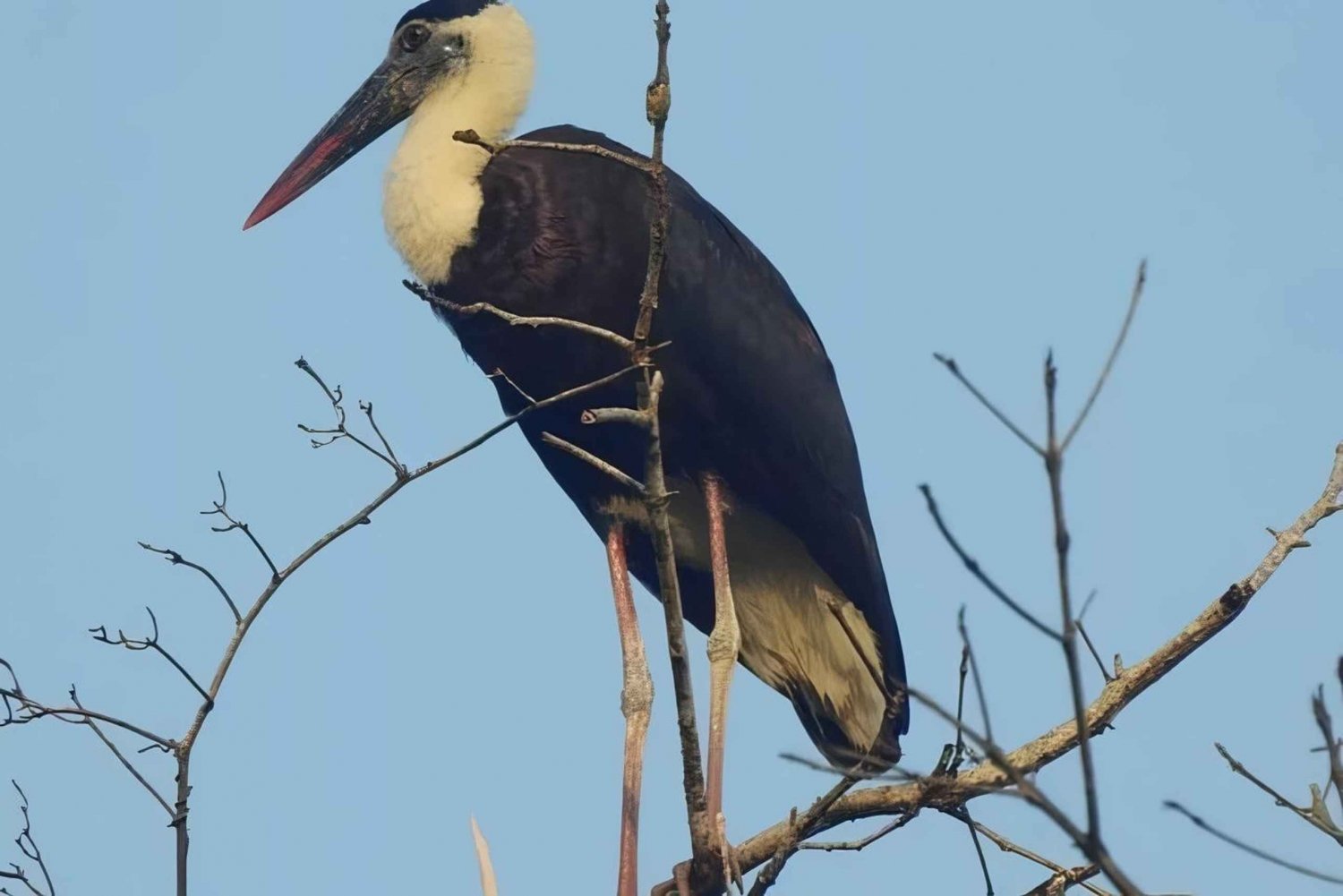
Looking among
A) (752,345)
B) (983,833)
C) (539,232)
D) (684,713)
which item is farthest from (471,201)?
(983,833)

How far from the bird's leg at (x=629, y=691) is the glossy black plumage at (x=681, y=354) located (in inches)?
4.9

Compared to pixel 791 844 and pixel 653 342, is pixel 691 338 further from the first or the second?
pixel 791 844

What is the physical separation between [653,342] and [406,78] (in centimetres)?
164

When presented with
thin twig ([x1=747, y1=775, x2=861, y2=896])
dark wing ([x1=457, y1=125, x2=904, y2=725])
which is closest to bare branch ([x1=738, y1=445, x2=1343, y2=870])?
thin twig ([x1=747, y1=775, x2=861, y2=896])

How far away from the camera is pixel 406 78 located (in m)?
7.02

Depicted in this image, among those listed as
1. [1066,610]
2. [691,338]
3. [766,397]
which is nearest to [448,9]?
[691,338]

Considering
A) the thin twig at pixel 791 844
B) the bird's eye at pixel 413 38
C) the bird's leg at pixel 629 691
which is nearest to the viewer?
the thin twig at pixel 791 844

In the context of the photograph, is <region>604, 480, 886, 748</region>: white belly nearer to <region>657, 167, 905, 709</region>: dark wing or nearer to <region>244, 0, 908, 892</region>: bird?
<region>244, 0, 908, 892</region>: bird

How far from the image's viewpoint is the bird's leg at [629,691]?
601 cm

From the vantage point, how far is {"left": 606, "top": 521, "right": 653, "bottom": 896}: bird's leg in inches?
237

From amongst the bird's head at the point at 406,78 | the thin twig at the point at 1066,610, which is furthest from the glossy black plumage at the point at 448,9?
the thin twig at the point at 1066,610

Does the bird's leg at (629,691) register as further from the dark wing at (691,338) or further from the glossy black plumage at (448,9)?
the glossy black plumage at (448,9)

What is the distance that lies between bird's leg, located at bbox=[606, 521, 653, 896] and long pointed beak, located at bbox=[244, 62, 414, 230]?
1.72 metres

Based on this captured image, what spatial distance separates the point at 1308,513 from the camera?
445 centimetres
